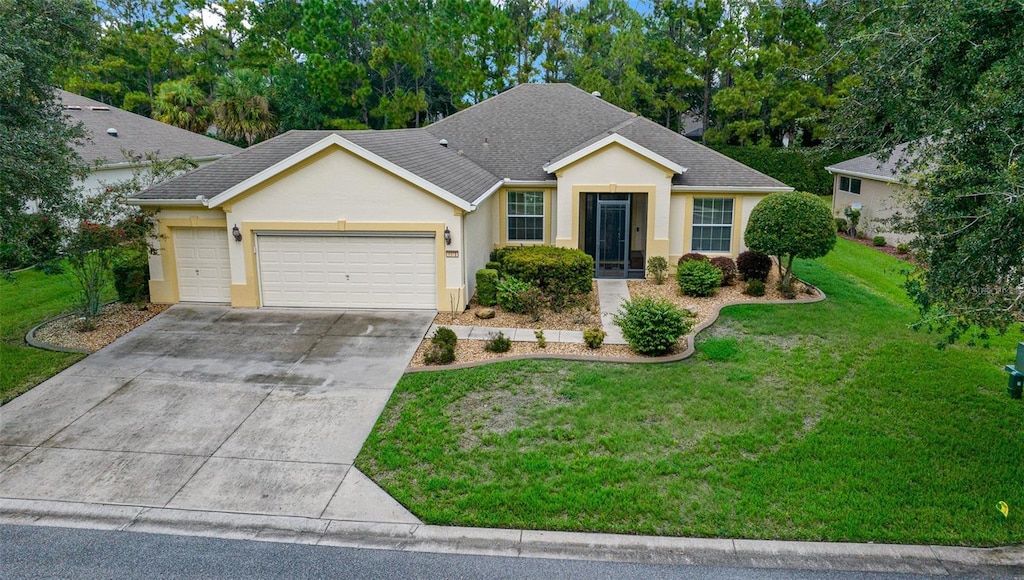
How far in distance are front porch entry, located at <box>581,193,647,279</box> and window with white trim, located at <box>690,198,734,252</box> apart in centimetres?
164

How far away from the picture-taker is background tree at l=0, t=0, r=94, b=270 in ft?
35.2

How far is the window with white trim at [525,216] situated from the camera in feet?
70.8

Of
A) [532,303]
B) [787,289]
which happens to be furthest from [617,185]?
[532,303]

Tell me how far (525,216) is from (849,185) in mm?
17592

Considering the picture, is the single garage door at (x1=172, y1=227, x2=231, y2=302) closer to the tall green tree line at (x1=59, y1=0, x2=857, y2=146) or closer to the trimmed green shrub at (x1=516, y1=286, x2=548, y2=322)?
the trimmed green shrub at (x1=516, y1=286, x2=548, y2=322)

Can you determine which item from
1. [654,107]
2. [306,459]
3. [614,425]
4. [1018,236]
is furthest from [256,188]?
[654,107]

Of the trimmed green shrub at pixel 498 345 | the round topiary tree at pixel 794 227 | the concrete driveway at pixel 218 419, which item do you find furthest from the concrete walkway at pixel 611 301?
the concrete driveway at pixel 218 419

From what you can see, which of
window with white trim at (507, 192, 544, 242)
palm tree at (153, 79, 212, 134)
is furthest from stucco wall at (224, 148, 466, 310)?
palm tree at (153, 79, 212, 134)

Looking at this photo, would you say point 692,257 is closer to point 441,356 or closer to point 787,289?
point 787,289

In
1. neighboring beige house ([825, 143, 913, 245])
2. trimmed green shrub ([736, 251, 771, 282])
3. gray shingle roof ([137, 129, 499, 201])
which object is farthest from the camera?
neighboring beige house ([825, 143, 913, 245])

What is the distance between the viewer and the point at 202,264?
17.5 metres

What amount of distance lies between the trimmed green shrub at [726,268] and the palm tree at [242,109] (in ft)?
89.2

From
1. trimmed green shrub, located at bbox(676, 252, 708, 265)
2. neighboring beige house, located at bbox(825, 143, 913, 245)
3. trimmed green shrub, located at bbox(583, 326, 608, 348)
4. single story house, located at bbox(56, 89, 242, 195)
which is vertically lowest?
trimmed green shrub, located at bbox(583, 326, 608, 348)

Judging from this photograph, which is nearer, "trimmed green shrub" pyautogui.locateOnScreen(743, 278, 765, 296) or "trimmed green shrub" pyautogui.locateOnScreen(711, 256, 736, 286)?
"trimmed green shrub" pyautogui.locateOnScreen(743, 278, 765, 296)
